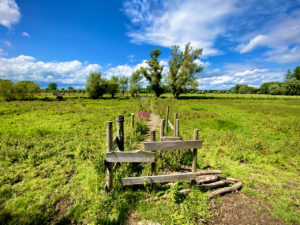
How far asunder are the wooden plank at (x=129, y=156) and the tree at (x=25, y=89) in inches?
1862

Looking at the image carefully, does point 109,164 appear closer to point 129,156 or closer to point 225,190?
point 129,156

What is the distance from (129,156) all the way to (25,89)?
49.1 metres

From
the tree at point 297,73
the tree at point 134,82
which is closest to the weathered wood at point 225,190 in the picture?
the tree at point 134,82

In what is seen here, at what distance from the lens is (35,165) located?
5809 mm

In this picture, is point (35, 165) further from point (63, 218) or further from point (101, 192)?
point (101, 192)

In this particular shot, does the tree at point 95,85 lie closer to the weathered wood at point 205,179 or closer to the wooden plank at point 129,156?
the wooden plank at point 129,156

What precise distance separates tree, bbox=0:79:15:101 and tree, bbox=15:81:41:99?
3.98 feet

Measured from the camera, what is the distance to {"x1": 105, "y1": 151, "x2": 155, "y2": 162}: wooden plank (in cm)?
372

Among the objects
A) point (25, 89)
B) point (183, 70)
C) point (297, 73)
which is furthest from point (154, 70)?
point (297, 73)

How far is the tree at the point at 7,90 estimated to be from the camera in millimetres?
31859

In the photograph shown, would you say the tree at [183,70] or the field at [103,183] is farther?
the tree at [183,70]

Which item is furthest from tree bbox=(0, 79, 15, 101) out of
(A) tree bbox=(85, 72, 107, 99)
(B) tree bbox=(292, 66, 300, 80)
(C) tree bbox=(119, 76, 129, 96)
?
(B) tree bbox=(292, 66, 300, 80)

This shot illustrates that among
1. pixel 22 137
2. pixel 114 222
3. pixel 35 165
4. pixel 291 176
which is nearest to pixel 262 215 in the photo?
pixel 291 176

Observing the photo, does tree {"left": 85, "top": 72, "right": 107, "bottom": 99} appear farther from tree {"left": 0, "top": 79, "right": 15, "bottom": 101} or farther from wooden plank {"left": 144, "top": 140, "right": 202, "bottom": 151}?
wooden plank {"left": 144, "top": 140, "right": 202, "bottom": 151}
